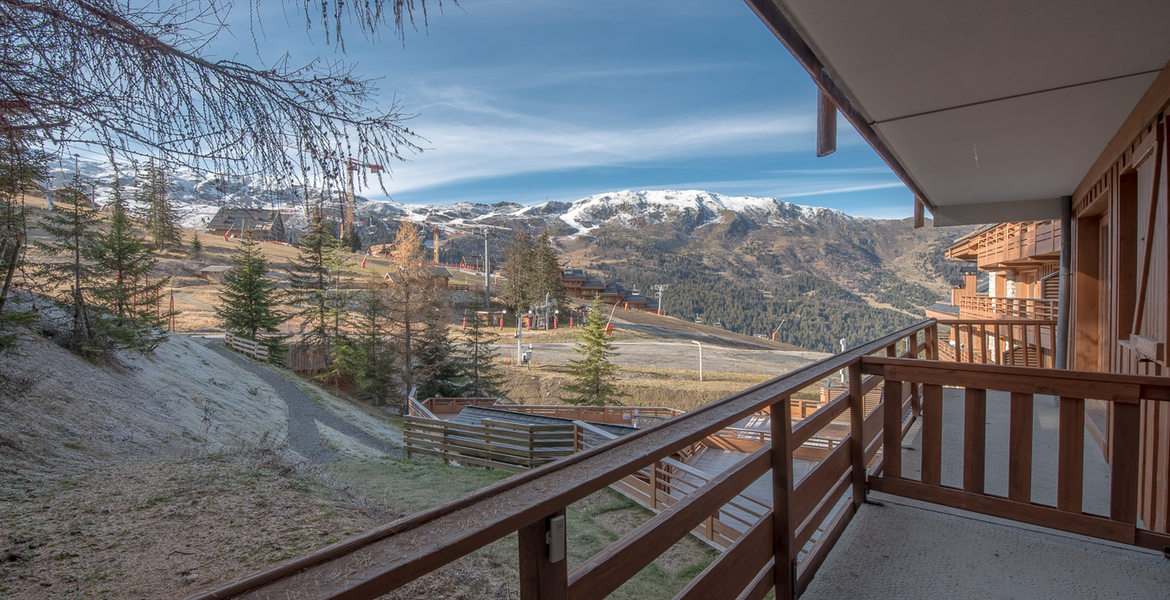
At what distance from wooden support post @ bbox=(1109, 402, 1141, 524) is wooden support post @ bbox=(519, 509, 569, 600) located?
251cm

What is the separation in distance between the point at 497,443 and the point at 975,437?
8521mm

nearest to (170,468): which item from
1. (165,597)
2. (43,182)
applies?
(165,597)

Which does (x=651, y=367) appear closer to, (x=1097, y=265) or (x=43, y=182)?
(x=1097, y=265)

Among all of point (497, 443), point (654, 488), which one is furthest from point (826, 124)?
point (497, 443)

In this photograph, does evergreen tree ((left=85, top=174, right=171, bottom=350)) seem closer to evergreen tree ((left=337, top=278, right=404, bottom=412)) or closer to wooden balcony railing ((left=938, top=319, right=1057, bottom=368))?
evergreen tree ((left=337, top=278, right=404, bottom=412))

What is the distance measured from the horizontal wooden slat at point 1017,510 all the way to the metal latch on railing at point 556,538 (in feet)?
8.66

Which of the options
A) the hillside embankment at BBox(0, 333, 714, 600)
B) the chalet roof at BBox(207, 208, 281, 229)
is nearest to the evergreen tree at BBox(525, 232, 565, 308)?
the hillside embankment at BBox(0, 333, 714, 600)

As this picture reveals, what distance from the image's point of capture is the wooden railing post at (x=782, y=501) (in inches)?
73.7

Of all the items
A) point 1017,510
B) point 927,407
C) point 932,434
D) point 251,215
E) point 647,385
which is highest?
point 251,215

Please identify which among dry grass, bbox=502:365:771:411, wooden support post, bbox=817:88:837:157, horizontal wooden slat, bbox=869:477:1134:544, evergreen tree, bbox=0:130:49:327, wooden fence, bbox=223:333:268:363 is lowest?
dry grass, bbox=502:365:771:411

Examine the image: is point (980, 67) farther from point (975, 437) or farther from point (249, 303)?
point (249, 303)

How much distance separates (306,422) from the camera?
42.1 ft

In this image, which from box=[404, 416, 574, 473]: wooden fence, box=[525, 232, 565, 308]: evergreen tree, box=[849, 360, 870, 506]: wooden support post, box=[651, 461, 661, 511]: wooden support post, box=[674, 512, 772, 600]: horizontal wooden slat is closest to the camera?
box=[674, 512, 772, 600]: horizontal wooden slat

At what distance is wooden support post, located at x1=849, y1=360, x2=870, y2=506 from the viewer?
9.21 feet
